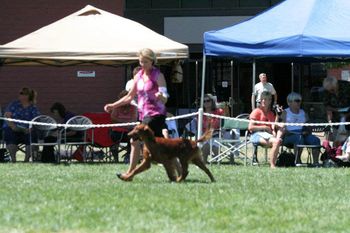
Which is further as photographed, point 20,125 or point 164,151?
point 20,125

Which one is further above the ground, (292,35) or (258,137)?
(292,35)

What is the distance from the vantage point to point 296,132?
47.9 feet

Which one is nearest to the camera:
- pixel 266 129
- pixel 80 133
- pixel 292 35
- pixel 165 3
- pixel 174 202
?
pixel 174 202

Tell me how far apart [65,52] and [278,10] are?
385 cm

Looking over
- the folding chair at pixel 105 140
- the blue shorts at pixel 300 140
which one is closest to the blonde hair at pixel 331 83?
the blue shorts at pixel 300 140

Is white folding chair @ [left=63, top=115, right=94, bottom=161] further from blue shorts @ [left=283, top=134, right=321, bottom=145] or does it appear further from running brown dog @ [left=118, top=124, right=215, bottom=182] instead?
running brown dog @ [left=118, top=124, right=215, bottom=182]

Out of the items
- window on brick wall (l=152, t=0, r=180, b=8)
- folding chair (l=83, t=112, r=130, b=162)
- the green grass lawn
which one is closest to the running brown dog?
the green grass lawn

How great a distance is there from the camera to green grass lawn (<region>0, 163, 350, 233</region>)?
7543mm

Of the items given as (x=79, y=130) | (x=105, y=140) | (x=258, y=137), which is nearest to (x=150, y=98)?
(x=258, y=137)

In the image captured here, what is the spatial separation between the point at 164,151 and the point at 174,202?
1825 mm

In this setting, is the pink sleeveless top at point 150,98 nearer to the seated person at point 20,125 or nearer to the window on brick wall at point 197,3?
the seated person at point 20,125

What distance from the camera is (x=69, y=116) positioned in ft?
52.6

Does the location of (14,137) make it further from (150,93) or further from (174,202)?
(174,202)

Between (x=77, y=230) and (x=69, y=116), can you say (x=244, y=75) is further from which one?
(x=77, y=230)
